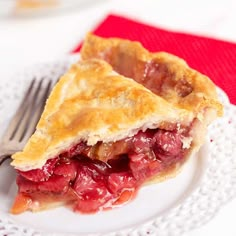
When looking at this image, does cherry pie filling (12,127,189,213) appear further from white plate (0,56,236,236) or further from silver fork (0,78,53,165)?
silver fork (0,78,53,165)

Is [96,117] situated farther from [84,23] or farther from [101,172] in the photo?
[84,23]

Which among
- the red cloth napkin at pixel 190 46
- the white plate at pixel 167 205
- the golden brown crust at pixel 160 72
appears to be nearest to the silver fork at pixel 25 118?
the white plate at pixel 167 205

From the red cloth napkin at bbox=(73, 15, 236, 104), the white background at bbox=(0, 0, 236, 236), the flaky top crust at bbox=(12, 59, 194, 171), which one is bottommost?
the white background at bbox=(0, 0, 236, 236)

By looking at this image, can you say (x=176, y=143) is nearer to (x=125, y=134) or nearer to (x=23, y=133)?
(x=125, y=134)

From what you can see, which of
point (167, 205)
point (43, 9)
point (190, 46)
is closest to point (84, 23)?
point (43, 9)

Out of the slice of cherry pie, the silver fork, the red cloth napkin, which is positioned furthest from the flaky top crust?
the red cloth napkin

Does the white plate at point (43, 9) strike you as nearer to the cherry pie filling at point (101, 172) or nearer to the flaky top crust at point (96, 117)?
the flaky top crust at point (96, 117)

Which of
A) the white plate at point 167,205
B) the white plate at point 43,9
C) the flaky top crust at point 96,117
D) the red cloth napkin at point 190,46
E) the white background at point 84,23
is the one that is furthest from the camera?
the white plate at point 43,9
